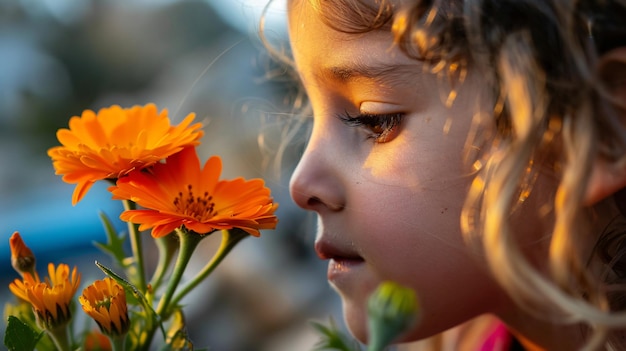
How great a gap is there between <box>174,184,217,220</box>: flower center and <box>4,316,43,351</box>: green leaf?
0.11m

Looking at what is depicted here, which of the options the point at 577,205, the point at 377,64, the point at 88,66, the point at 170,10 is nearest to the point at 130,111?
the point at 377,64

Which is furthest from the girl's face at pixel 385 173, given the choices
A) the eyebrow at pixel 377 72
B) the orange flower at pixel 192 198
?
the orange flower at pixel 192 198

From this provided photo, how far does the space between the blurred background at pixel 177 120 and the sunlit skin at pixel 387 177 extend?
0.13 metres

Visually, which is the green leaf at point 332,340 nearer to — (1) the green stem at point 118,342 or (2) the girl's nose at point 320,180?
(2) the girl's nose at point 320,180

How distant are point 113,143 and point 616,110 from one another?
0.35 meters

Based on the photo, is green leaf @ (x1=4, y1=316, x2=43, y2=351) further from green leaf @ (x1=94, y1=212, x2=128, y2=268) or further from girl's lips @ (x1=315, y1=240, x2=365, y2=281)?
girl's lips @ (x1=315, y1=240, x2=365, y2=281)

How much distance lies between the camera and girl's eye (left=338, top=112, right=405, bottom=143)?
1.77 feet

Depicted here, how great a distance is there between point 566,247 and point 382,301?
0.58ft

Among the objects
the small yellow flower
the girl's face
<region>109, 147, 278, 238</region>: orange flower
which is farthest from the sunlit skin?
the small yellow flower

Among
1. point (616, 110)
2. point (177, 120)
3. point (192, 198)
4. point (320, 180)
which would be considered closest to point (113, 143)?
point (192, 198)

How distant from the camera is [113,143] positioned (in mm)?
468

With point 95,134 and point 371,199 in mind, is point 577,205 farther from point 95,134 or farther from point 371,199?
point 95,134

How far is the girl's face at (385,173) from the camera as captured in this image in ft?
1.69

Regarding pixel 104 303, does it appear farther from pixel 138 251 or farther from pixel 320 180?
pixel 320 180
